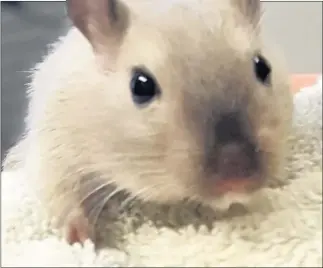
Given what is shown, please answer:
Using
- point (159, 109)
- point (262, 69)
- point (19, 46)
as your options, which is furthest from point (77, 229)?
point (19, 46)

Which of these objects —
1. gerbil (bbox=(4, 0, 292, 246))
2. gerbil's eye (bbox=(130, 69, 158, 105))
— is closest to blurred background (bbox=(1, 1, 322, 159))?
gerbil (bbox=(4, 0, 292, 246))

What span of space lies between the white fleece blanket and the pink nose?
0.09m

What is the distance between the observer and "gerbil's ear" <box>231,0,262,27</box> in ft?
3.10

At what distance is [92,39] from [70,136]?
5.8 inches

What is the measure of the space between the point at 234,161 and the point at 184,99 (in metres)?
0.11

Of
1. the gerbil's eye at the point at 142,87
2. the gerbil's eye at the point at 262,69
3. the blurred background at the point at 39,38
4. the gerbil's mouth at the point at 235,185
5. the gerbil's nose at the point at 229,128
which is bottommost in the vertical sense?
the gerbil's mouth at the point at 235,185

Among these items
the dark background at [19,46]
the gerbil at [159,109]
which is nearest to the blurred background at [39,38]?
the dark background at [19,46]

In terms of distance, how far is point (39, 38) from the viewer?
5.22 ft

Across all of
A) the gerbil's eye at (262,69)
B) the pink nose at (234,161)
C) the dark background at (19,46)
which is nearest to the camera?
the pink nose at (234,161)

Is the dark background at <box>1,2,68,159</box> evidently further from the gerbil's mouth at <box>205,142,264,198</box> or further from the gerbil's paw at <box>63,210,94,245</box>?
the gerbil's mouth at <box>205,142,264,198</box>

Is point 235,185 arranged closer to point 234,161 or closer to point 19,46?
point 234,161

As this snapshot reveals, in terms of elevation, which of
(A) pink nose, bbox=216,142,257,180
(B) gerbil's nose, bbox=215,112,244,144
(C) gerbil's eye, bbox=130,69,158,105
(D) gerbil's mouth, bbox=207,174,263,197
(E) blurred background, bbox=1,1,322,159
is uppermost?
(E) blurred background, bbox=1,1,322,159

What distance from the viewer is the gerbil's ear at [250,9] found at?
944mm

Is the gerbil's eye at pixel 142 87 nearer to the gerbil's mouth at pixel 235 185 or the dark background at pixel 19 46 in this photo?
the gerbil's mouth at pixel 235 185
